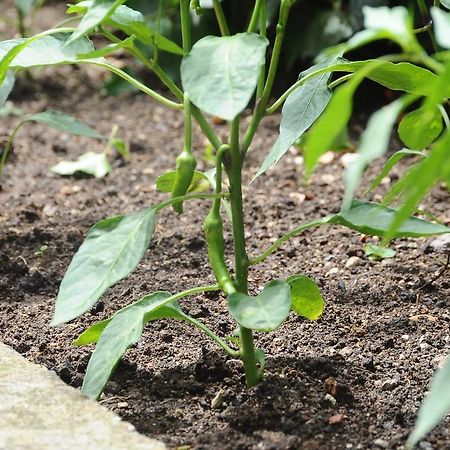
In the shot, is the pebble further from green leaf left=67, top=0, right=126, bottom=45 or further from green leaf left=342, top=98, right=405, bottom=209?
green leaf left=342, top=98, right=405, bottom=209

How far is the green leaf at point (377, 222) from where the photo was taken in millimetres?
1294

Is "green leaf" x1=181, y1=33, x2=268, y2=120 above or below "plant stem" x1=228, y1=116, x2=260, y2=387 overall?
above

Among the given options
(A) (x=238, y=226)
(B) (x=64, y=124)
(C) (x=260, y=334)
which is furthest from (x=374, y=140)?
(B) (x=64, y=124)

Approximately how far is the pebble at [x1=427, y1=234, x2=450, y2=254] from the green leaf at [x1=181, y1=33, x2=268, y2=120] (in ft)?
3.53

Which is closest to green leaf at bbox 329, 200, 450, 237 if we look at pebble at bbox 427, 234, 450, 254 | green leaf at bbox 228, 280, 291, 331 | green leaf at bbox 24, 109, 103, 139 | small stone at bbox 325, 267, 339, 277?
green leaf at bbox 228, 280, 291, 331

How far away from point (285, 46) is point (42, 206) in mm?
1231

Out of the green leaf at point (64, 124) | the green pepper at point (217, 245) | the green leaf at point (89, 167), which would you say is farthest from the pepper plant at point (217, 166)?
the green leaf at point (89, 167)

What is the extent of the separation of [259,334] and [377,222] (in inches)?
21.1

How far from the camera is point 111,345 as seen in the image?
1.37 m

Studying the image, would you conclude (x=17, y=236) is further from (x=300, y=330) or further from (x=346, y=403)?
(x=346, y=403)

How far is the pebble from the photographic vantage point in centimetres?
213

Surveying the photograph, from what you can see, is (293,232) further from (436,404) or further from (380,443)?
(436,404)

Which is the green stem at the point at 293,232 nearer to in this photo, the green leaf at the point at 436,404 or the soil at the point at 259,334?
the soil at the point at 259,334

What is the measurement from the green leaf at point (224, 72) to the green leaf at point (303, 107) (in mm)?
307
